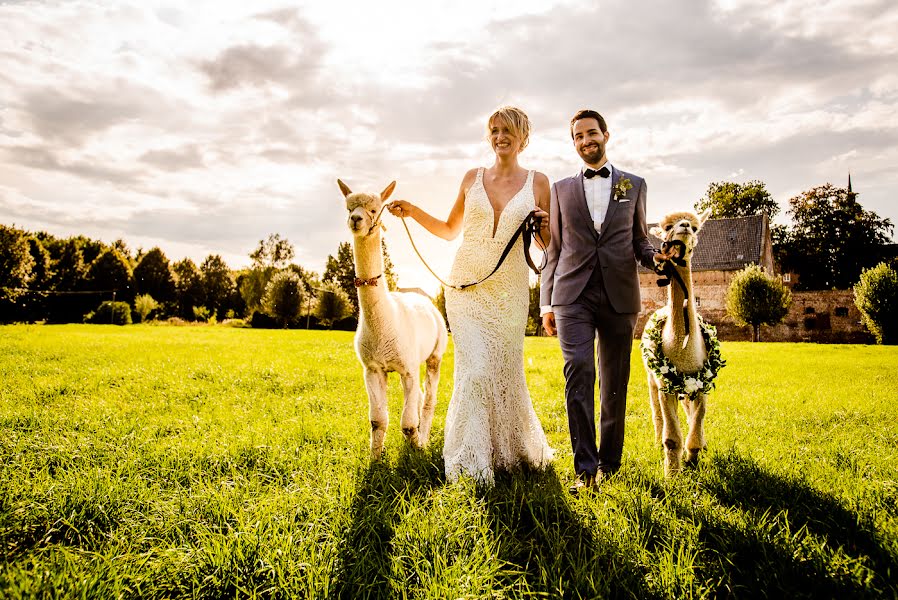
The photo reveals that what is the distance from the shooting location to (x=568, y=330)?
4391 millimetres

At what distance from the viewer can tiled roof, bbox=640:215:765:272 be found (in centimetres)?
4294

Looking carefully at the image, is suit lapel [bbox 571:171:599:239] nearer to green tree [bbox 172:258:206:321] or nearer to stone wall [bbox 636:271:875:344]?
stone wall [bbox 636:271:875:344]

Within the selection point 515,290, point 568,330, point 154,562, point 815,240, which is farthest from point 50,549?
point 815,240

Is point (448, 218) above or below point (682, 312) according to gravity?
above

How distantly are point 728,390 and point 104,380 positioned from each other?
468 inches

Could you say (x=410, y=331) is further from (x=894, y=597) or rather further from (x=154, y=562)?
(x=894, y=597)

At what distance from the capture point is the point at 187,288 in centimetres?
6181

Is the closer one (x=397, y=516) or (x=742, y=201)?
(x=397, y=516)

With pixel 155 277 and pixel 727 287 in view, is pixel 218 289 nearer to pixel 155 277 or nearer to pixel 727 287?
pixel 155 277

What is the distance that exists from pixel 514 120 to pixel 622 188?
1114 millimetres

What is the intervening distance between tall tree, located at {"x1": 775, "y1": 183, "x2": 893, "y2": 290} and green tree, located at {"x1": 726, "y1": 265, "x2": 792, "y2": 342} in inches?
813

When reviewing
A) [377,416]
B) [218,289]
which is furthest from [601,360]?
[218,289]

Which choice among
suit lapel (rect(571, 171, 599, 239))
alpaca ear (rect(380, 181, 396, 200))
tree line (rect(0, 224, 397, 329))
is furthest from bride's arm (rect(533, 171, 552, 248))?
tree line (rect(0, 224, 397, 329))

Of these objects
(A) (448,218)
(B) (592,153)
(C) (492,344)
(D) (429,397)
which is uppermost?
(B) (592,153)
